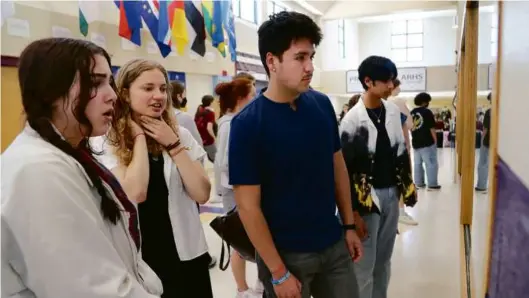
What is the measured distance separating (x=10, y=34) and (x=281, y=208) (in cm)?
474

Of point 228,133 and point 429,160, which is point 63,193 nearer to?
point 228,133

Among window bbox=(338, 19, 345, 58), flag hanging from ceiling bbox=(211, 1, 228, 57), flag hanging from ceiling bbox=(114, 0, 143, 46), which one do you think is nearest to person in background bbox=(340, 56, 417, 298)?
flag hanging from ceiling bbox=(114, 0, 143, 46)

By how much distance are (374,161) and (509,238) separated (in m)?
A: 1.60

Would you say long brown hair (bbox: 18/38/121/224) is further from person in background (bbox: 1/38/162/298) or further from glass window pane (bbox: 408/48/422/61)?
glass window pane (bbox: 408/48/422/61)

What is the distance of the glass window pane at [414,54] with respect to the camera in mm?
22594

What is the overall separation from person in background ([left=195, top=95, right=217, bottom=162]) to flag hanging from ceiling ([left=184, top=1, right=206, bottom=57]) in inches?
73.6

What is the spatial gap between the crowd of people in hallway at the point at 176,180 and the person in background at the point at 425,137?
16.2 feet

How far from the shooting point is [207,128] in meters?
6.84

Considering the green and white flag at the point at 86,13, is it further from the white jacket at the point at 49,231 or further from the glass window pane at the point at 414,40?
the glass window pane at the point at 414,40

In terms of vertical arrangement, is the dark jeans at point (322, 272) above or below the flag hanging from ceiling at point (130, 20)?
below

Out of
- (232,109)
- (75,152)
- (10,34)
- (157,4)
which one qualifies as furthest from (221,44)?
(75,152)

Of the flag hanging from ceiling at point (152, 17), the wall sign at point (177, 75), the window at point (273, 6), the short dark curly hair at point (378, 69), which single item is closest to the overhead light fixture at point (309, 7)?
the window at point (273, 6)

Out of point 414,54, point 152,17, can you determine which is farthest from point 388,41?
point 152,17

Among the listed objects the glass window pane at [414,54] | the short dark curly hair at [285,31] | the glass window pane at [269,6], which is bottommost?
the short dark curly hair at [285,31]
